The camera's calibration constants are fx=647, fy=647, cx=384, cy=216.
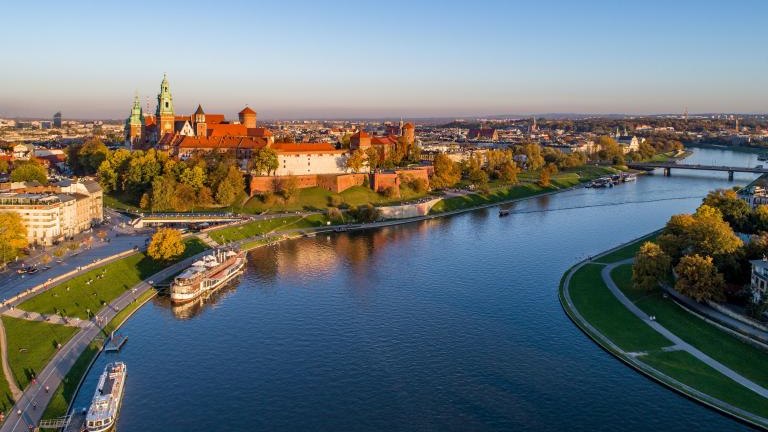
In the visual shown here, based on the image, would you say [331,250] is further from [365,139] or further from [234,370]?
[365,139]

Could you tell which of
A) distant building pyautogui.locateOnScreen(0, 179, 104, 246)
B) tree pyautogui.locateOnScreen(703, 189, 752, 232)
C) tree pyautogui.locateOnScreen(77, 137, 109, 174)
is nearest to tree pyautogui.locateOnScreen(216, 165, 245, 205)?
distant building pyautogui.locateOnScreen(0, 179, 104, 246)

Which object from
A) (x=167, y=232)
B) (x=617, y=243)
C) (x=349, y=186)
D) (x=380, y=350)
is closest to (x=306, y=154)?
(x=349, y=186)

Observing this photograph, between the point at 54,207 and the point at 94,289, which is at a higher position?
the point at 54,207

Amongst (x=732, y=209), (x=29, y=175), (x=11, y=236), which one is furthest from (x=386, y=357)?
(x=29, y=175)

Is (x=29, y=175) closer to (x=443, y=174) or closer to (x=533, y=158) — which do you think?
(x=443, y=174)

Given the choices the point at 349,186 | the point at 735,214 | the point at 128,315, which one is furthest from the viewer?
the point at 349,186

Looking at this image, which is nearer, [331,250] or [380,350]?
[380,350]
